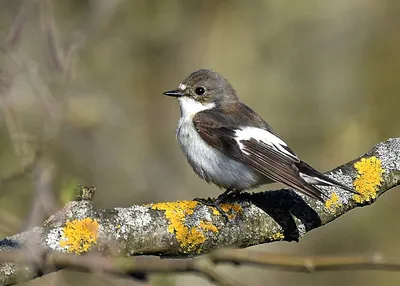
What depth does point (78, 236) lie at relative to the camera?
9.91ft

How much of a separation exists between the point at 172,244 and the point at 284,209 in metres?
0.88

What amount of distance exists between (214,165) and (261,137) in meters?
0.40

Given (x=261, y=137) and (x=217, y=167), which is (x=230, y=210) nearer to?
(x=217, y=167)

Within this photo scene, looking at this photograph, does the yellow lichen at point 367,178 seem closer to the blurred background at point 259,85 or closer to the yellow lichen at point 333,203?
the yellow lichen at point 333,203

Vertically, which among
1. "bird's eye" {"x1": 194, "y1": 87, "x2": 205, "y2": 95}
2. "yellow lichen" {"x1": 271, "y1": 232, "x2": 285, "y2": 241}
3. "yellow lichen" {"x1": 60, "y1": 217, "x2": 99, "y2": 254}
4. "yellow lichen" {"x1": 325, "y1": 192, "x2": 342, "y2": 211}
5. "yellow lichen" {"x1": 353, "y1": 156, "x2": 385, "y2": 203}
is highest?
"bird's eye" {"x1": 194, "y1": 87, "x2": 205, "y2": 95}

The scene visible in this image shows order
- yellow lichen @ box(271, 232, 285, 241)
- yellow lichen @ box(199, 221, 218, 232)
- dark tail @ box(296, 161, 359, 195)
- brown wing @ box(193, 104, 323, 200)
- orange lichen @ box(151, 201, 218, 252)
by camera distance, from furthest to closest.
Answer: brown wing @ box(193, 104, 323, 200), dark tail @ box(296, 161, 359, 195), yellow lichen @ box(271, 232, 285, 241), yellow lichen @ box(199, 221, 218, 232), orange lichen @ box(151, 201, 218, 252)

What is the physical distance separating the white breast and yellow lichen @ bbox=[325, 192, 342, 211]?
66 cm

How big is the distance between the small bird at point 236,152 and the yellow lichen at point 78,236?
1188mm

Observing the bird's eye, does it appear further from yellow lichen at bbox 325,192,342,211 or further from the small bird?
yellow lichen at bbox 325,192,342,211

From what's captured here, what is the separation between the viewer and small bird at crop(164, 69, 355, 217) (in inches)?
175

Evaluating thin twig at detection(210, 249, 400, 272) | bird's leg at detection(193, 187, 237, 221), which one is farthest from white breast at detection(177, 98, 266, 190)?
thin twig at detection(210, 249, 400, 272)

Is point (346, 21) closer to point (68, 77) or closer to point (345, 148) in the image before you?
point (345, 148)

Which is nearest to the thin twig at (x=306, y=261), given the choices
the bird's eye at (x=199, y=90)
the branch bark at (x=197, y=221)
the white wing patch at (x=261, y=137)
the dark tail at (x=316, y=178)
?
the branch bark at (x=197, y=221)

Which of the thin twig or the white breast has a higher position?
the white breast
